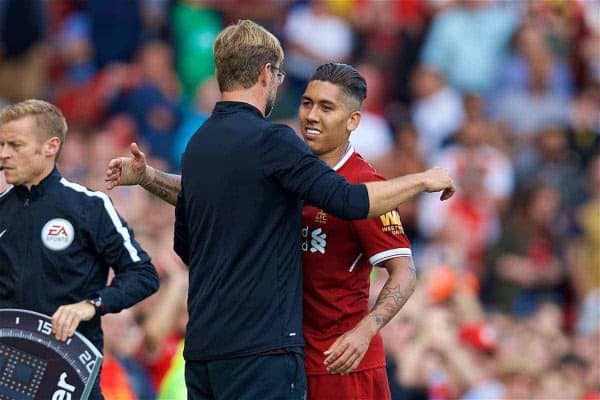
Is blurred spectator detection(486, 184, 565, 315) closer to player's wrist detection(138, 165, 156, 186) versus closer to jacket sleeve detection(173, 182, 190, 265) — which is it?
player's wrist detection(138, 165, 156, 186)

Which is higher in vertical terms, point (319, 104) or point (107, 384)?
point (319, 104)

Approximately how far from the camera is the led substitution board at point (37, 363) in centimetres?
668

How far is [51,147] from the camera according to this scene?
6.91 meters

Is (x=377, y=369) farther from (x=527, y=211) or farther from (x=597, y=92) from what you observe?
(x=597, y=92)

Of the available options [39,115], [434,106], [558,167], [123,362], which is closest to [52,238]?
[39,115]

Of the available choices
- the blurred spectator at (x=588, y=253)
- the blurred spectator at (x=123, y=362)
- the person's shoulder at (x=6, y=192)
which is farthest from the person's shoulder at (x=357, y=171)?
the blurred spectator at (x=588, y=253)

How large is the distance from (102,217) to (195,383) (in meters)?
0.92

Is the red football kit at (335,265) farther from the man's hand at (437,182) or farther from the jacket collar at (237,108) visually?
the jacket collar at (237,108)

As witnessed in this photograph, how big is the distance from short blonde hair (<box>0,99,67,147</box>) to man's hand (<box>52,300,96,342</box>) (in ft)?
2.60

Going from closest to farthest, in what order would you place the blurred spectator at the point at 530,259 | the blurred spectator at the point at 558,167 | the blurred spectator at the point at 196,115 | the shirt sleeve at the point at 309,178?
the shirt sleeve at the point at 309,178
the blurred spectator at the point at 530,259
the blurred spectator at the point at 196,115
the blurred spectator at the point at 558,167

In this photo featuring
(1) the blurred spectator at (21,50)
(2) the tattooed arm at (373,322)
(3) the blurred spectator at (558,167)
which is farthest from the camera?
(1) the blurred spectator at (21,50)

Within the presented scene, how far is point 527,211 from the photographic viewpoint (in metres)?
14.2

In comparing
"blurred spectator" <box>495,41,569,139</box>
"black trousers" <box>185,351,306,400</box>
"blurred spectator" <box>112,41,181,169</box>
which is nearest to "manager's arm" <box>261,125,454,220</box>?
"black trousers" <box>185,351,306,400</box>

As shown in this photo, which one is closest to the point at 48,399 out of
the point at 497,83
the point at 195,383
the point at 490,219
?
the point at 195,383
